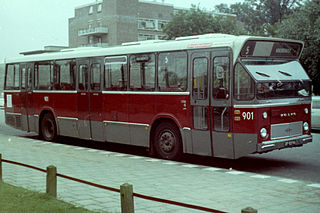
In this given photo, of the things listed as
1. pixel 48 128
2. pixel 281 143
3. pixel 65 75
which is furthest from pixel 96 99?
pixel 281 143

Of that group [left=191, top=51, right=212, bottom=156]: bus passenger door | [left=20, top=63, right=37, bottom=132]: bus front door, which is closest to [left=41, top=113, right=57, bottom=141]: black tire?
[left=20, top=63, right=37, bottom=132]: bus front door

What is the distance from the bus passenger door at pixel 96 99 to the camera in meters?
14.9

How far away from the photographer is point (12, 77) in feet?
62.0

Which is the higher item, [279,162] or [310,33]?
[310,33]

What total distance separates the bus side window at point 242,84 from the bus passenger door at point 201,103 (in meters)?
0.83

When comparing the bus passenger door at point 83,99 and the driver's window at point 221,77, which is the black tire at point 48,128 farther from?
the driver's window at point 221,77

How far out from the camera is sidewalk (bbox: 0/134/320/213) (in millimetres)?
7508

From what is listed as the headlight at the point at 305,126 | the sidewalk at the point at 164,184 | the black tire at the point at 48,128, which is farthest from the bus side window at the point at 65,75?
the headlight at the point at 305,126

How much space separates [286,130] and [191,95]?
2.31m

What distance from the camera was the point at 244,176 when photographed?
1009cm

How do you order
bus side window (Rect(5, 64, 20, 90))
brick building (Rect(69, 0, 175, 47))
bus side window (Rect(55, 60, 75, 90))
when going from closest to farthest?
bus side window (Rect(55, 60, 75, 90)), bus side window (Rect(5, 64, 20, 90)), brick building (Rect(69, 0, 175, 47))

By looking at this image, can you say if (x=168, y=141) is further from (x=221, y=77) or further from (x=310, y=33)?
(x=310, y=33)

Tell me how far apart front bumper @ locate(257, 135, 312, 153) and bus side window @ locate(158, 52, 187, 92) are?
2.48 metres

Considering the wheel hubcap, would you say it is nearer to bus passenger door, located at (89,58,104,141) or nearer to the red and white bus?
the red and white bus
